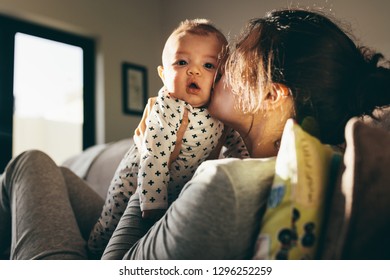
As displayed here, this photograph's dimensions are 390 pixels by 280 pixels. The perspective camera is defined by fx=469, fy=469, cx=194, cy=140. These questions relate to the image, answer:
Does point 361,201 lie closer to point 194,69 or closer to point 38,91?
point 194,69

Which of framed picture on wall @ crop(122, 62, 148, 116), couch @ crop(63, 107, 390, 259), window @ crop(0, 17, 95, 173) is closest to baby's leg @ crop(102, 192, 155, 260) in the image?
couch @ crop(63, 107, 390, 259)

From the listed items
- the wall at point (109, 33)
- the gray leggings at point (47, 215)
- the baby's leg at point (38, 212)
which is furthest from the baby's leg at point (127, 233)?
the wall at point (109, 33)

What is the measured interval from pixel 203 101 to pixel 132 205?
27 centimetres

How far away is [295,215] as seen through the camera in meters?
0.59

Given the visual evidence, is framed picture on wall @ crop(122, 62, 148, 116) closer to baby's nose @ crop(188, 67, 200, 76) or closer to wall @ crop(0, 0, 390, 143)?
wall @ crop(0, 0, 390, 143)

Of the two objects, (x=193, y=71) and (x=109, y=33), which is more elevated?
(x=109, y=33)

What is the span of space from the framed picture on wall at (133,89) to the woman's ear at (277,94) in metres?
1.64

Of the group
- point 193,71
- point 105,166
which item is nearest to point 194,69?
point 193,71

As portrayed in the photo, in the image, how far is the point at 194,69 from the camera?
1.01m

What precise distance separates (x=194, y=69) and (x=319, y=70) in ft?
0.95

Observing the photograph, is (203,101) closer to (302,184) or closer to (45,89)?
(302,184)

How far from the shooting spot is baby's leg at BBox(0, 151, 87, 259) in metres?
0.92

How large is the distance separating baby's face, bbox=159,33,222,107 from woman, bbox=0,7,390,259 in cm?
4

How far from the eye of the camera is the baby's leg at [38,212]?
92cm
